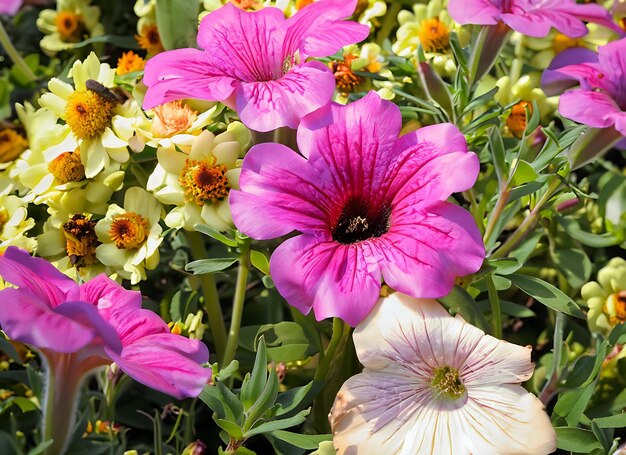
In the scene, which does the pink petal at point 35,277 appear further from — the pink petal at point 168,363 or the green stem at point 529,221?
the green stem at point 529,221

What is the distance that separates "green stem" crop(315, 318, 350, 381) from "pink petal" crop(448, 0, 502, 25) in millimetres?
272

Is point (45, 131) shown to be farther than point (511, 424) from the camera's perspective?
Yes

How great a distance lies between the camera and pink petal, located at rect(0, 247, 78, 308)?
537mm

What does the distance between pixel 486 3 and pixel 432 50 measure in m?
0.25

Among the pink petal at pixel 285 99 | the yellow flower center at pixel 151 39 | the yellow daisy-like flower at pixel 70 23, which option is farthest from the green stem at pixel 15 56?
the pink petal at pixel 285 99

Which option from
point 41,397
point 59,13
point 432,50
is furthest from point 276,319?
point 59,13

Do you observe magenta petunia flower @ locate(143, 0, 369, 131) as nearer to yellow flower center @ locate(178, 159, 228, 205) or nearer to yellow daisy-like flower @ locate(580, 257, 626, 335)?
yellow flower center @ locate(178, 159, 228, 205)

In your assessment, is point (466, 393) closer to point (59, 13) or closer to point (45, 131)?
point (45, 131)

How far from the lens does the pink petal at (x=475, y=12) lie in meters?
A: 0.68

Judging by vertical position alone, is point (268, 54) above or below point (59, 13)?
above

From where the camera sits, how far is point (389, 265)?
1.90 feet

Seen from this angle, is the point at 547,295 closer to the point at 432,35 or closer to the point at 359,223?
the point at 359,223

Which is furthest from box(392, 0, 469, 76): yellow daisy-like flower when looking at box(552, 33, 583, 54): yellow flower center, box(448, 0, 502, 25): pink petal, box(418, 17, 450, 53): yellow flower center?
box(448, 0, 502, 25): pink petal

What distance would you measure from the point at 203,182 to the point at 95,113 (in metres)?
0.16
